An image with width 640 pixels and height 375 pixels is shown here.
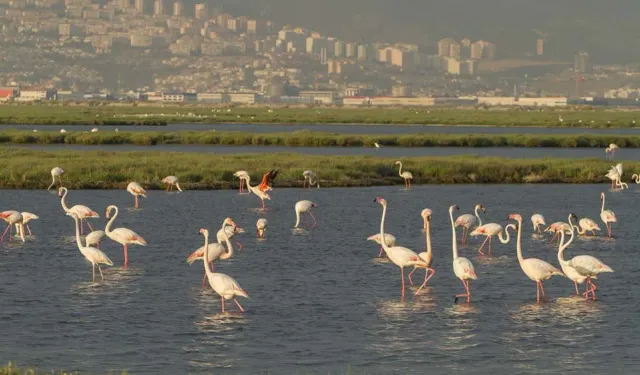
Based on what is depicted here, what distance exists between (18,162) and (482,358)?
3804 cm

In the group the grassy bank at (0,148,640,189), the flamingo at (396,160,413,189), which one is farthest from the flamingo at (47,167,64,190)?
the flamingo at (396,160,413,189)

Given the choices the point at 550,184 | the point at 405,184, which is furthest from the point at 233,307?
the point at 550,184

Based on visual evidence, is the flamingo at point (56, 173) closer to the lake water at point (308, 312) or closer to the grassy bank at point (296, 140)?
→ the lake water at point (308, 312)

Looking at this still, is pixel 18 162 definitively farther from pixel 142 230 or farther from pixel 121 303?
pixel 121 303

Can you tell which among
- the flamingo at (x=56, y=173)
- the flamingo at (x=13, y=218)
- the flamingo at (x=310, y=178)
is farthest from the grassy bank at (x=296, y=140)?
the flamingo at (x=13, y=218)

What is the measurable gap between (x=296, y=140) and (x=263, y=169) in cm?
3369

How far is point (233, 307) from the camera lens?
22.4 meters

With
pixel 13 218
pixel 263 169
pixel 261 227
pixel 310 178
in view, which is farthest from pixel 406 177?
pixel 13 218

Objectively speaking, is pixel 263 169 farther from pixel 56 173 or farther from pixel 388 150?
pixel 388 150

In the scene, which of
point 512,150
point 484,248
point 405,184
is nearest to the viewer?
point 484,248

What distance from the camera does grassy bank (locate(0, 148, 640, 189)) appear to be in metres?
48.1

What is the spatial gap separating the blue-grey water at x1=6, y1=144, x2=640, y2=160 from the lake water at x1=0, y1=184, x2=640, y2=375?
1498 inches

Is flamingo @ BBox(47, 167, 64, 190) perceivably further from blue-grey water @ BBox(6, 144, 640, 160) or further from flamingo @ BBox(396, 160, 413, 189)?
blue-grey water @ BBox(6, 144, 640, 160)

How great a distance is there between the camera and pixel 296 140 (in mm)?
85188
